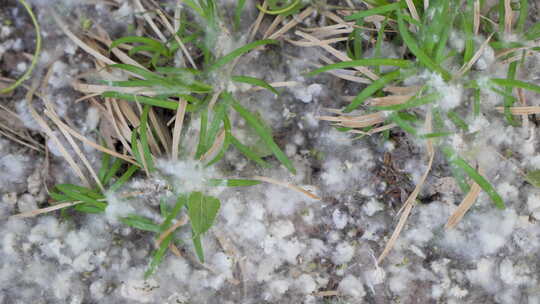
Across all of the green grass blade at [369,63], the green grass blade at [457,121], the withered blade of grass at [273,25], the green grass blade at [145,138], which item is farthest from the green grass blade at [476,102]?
the green grass blade at [145,138]

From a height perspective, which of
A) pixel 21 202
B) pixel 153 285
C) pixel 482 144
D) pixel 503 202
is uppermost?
pixel 482 144

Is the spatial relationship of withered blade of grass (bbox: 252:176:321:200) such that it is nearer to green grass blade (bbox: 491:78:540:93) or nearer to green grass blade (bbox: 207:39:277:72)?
green grass blade (bbox: 207:39:277:72)

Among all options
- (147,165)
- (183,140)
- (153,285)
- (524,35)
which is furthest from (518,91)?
(153,285)

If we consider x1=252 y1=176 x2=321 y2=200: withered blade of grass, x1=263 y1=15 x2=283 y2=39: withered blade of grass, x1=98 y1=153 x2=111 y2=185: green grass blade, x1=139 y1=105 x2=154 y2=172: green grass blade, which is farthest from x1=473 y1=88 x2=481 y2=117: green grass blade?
x1=98 y1=153 x2=111 y2=185: green grass blade

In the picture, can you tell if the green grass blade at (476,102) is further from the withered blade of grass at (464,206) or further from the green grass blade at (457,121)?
the withered blade of grass at (464,206)

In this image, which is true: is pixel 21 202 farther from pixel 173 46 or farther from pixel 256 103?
pixel 256 103
